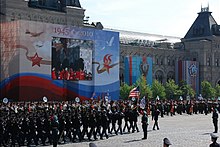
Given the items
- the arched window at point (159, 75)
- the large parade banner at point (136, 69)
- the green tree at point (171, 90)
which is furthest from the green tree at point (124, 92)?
the arched window at point (159, 75)

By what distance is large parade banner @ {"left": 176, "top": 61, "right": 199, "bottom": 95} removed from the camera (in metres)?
90.7

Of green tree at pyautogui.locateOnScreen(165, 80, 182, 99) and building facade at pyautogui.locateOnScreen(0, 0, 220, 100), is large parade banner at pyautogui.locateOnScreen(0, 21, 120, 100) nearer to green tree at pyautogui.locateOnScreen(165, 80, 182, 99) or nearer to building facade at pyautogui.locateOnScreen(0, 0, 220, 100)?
building facade at pyautogui.locateOnScreen(0, 0, 220, 100)

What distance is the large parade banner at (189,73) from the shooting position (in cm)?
9069

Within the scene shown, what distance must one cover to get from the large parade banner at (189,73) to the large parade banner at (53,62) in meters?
32.1

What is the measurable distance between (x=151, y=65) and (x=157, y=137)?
206 ft

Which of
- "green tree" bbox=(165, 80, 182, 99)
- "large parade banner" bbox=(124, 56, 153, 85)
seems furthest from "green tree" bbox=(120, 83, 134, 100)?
"green tree" bbox=(165, 80, 182, 99)

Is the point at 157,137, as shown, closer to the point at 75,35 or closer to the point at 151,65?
the point at 75,35

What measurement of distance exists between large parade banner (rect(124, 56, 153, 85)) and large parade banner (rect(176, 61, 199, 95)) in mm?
9422

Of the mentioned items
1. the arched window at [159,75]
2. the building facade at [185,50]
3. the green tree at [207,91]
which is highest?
the building facade at [185,50]

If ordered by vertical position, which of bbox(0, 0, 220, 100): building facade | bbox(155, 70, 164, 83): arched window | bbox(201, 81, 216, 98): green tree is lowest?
bbox(201, 81, 216, 98): green tree

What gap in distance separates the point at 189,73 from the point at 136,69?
14351mm

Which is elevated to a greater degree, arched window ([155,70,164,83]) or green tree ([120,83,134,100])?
arched window ([155,70,164,83])

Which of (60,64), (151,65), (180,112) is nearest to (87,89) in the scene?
(60,64)

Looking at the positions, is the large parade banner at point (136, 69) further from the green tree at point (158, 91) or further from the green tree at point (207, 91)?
the green tree at point (207, 91)
